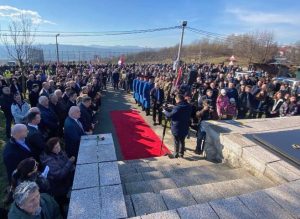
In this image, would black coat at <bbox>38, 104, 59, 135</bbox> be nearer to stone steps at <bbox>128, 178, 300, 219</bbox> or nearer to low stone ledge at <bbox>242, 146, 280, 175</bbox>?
stone steps at <bbox>128, 178, 300, 219</bbox>

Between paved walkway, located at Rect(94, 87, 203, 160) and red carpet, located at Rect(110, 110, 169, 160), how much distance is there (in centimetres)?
19

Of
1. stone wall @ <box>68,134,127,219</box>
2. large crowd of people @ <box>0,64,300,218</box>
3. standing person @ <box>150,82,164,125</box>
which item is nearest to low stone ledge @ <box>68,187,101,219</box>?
stone wall @ <box>68,134,127,219</box>

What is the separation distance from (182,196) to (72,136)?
2.91m

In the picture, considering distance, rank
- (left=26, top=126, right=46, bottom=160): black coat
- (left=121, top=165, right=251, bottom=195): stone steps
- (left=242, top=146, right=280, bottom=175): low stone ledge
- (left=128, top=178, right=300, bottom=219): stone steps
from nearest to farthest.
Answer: (left=128, top=178, right=300, bottom=219): stone steps → (left=121, top=165, right=251, bottom=195): stone steps → (left=26, top=126, right=46, bottom=160): black coat → (left=242, top=146, right=280, bottom=175): low stone ledge

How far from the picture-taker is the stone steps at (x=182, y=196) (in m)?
3.54

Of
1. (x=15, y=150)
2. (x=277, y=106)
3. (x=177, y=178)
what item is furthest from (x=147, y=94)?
(x=15, y=150)

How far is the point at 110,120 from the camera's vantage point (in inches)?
483

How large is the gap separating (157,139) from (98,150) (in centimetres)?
505

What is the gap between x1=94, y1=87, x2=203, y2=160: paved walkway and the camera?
8.67 meters

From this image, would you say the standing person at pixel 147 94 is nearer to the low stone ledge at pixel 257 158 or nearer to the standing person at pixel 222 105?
the standing person at pixel 222 105

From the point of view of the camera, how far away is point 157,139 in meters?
9.69

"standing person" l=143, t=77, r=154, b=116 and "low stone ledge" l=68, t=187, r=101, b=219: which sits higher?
"low stone ledge" l=68, t=187, r=101, b=219

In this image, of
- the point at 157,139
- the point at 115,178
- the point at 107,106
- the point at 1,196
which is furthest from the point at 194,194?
the point at 107,106

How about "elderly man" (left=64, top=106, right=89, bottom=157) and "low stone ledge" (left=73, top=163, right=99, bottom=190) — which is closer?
"low stone ledge" (left=73, top=163, right=99, bottom=190)
